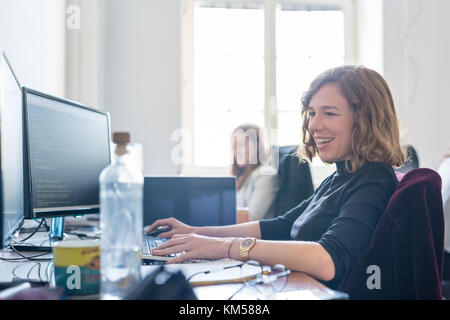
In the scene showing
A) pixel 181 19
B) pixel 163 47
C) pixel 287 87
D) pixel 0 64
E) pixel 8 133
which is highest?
pixel 181 19

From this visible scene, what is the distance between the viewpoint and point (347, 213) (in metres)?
0.96

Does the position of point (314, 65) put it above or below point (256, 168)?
above

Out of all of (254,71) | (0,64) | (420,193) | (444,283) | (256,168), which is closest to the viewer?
(0,64)

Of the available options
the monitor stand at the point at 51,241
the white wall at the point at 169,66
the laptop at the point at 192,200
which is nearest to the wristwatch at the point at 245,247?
the monitor stand at the point at 51,241

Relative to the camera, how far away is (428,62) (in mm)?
3344

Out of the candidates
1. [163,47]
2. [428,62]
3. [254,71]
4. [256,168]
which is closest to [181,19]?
[163,47]

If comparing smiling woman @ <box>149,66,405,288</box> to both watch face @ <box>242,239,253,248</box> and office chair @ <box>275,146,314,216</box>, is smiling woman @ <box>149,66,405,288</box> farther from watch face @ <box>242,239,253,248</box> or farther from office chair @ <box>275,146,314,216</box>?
office chair @ <box>275,146,314,216</box>

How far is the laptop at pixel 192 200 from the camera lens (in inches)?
65.0

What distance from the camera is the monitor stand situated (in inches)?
47.2

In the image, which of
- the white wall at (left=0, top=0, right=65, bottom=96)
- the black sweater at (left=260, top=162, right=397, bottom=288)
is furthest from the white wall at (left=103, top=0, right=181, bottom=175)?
A: the black sweater at (left=260, top=162, right=397, bottom=288)
